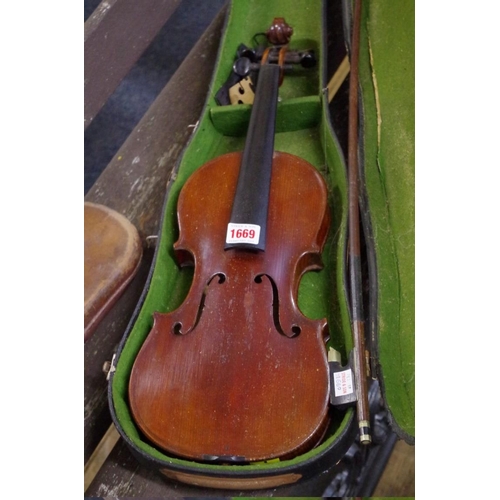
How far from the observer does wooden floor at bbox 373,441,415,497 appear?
4.87 ft

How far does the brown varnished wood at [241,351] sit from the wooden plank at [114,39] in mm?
688

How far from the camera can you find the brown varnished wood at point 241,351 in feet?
3.76

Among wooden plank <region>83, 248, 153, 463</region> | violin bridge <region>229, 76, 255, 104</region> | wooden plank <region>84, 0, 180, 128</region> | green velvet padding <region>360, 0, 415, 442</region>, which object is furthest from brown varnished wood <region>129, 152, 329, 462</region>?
wooden plank <region>84, 0, 180, 128</region>

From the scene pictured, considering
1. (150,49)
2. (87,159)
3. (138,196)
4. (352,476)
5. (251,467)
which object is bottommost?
(352,476)

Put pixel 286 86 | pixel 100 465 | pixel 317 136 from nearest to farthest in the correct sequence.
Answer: pixel 100 465 → pixel 317 136 → pixel 286 86

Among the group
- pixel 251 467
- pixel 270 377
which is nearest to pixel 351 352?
pixel 270 377

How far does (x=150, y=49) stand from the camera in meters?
1.99

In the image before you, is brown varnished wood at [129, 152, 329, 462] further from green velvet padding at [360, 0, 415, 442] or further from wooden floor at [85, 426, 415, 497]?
wooden floor at [85, 426, 415, 497]

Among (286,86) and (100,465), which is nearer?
(100,465)

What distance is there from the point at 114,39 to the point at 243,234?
976 mm

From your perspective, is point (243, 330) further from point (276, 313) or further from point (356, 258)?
point (356, 258)

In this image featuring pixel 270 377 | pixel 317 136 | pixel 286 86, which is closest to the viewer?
pixel 270 377

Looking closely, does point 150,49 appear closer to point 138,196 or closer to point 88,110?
point 88,110
